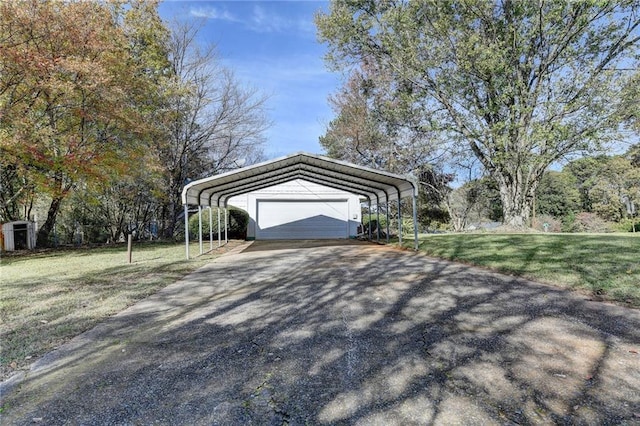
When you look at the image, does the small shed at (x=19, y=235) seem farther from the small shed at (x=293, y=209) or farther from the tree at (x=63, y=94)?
the small shed at (x=293, y=209)

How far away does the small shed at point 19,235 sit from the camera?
39.5ft

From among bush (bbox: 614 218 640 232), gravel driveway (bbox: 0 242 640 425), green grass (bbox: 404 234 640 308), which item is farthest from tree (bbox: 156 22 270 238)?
bush (bbox: 614 218 640 232)

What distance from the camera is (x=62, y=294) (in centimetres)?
516

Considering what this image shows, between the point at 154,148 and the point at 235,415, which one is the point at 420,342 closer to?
the point at 235,415

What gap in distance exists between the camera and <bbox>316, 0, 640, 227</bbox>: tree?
11164 mm

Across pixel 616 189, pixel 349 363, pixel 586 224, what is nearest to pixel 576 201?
pixel 616 189

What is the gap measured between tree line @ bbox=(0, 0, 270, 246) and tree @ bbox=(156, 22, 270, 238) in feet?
0.15

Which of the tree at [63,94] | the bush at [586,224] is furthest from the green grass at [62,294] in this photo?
the bush at [586,224]

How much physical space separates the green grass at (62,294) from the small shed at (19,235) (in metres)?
3.89

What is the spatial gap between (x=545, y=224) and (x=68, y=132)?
77.3ft

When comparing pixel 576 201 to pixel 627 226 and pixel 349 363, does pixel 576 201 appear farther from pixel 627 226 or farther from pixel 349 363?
pixel 349 363

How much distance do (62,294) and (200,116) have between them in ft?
43.1

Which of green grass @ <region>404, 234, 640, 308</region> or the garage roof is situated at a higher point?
the garage roof

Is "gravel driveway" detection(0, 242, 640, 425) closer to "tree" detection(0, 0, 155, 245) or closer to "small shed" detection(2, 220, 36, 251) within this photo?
"tree" detection(0, 0, 155, 245)
